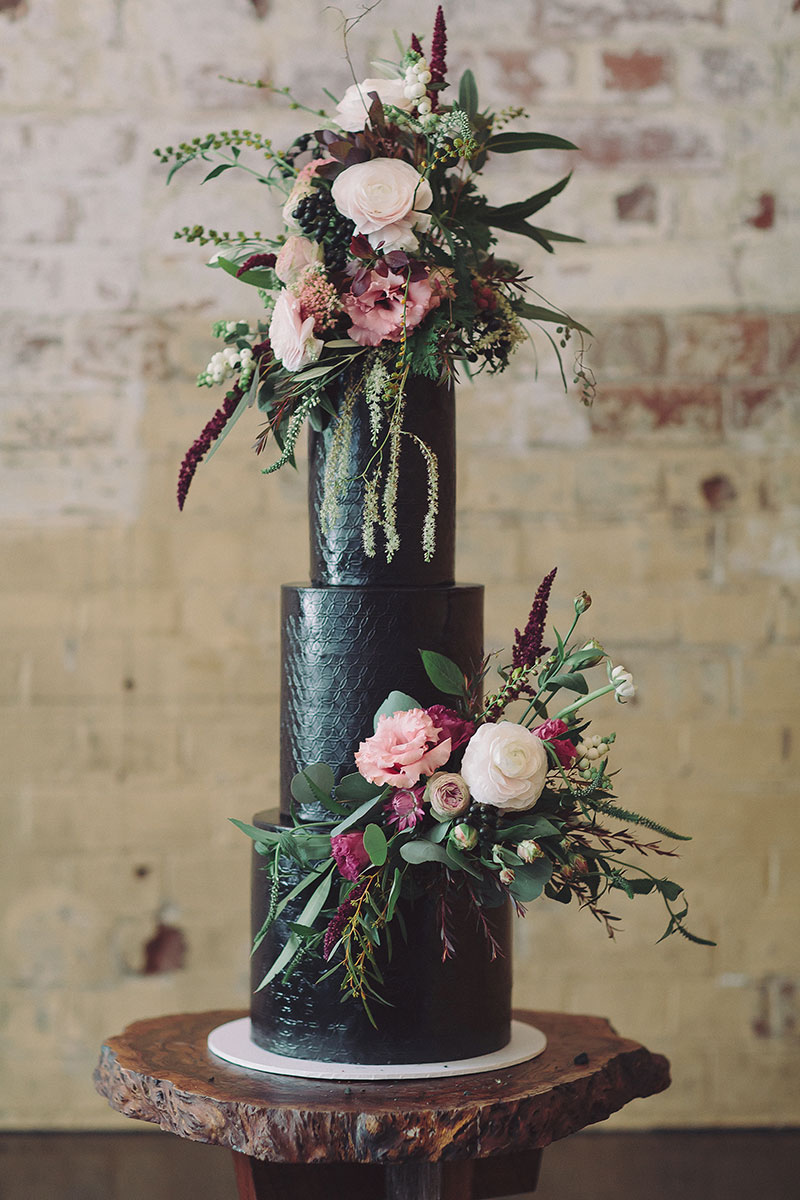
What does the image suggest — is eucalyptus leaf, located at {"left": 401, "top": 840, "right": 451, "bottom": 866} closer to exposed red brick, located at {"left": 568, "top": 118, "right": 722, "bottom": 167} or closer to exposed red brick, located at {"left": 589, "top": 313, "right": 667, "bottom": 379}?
exposed red brick, located at {"left": 589, "top": 313, "right": 667, "bottom": 379}

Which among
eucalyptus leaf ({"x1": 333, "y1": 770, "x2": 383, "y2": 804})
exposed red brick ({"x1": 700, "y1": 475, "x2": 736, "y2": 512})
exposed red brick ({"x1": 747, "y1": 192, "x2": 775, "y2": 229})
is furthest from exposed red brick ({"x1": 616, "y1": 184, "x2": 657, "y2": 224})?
eucalyptus leaf ({"x1": 333, "y1": 770, "x2": 383, "y2": 804})

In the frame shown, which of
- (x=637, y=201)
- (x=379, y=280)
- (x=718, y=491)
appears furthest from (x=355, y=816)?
(x=637, y=201)

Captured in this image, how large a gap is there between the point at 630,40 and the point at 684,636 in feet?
3.76

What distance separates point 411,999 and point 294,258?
812 millimetres

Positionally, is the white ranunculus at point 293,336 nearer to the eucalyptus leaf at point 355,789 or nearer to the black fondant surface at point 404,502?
the black fondant surface at point 404,502

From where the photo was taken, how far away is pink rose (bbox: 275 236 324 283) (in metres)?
1.39

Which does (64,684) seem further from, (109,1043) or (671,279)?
(671,279)

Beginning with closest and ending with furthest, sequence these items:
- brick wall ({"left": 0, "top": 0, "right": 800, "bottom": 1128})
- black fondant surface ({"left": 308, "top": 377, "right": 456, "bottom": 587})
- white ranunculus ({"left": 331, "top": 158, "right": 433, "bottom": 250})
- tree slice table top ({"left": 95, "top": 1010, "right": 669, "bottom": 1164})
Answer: tree slice table top ({"left": 95, "top": 1010, "right": 669, "bottom": 1164}) < white ranunculus ({"left": 331, "top": 158, "right": 433, "bottom": 250}) < black fondant surface ({"left": 308, "top": 377, "right": 456, "bottom": 587}) < brick wall ({"left": 0, "top": 0, "right": 800, "bottom": 1128})

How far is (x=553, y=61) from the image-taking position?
2.45 meters

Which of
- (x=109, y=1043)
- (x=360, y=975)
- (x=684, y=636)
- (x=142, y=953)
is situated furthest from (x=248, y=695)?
(x=360, y=975)

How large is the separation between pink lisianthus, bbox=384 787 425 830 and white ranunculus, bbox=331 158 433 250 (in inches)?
22.9

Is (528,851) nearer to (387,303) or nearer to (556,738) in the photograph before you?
(556,738)

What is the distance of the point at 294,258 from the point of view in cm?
139

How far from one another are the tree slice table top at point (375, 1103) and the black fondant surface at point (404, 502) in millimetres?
545
